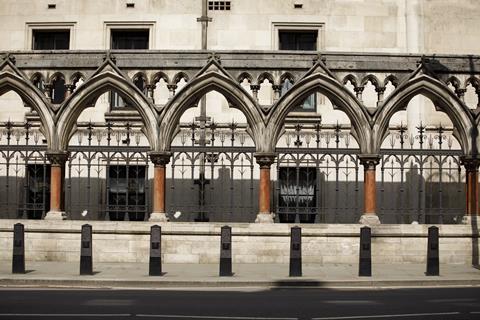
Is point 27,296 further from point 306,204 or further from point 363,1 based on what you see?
point 363,1

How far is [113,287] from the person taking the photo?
46.8 ft

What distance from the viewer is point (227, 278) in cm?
1493

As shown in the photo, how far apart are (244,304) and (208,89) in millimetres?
8334

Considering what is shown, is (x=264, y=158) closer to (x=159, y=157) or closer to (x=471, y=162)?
(x=159, y=157)

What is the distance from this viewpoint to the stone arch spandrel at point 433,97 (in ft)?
60.5

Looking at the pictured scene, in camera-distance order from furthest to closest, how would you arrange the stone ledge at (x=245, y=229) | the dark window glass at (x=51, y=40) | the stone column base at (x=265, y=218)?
the dark window glass at (x=51, y=40), the stone column base at (x=265, y=218), the stone ledge at (x=245, y=229)

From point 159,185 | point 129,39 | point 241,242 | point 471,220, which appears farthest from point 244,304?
point 129,39

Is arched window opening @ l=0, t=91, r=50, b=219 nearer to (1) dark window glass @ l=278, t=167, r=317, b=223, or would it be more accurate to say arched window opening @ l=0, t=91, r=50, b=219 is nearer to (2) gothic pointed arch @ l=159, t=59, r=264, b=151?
(2) gothic pointed arch @ l=159, t=59, r=264, b=151

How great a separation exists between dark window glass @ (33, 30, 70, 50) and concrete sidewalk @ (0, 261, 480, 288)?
10441 mm

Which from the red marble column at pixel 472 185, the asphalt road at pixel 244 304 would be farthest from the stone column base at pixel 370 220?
the asphalt road at pixel 244 304

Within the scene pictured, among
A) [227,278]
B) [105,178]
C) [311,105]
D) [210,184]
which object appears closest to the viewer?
[227,278]

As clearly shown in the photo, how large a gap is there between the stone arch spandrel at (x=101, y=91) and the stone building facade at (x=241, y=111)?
0.12 feet

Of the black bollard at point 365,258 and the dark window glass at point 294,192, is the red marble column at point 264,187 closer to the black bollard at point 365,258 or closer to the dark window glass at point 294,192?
the black bollard at point 365,258

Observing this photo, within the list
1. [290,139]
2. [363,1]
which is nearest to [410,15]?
[363,1]
